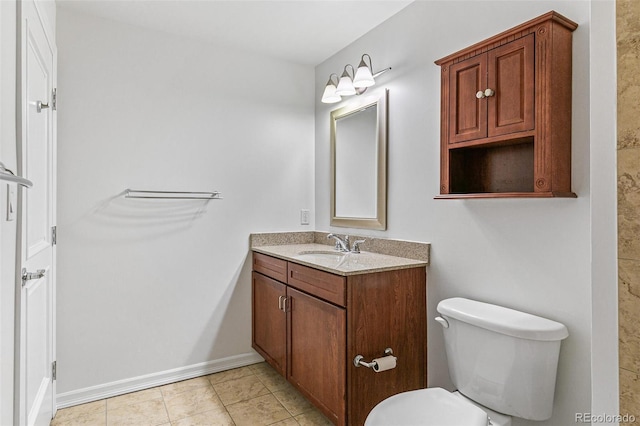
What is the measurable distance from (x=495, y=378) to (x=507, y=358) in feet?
0.35

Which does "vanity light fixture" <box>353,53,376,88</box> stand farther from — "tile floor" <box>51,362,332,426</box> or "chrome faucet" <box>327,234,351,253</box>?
"tile floor" <box>51,362,332,426</box>

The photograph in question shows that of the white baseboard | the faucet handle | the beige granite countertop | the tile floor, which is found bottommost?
the tile floor

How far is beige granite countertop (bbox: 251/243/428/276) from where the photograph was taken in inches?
69.7

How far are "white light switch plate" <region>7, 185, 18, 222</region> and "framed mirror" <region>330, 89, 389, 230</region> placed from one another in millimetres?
1762

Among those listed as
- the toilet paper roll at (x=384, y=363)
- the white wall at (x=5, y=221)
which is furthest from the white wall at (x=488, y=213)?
the white wall at (x=5, y=221)

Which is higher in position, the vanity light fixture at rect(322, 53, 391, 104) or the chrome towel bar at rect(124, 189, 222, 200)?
the vanity light fixture at rect(322, 53, 391, 104)

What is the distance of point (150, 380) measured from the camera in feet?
7.80

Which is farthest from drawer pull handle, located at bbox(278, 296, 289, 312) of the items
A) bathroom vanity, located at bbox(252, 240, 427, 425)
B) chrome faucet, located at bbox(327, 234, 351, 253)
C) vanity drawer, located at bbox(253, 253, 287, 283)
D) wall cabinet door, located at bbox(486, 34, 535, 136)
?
wall cabinet door, located at bbox(486, 34, 535, 136)

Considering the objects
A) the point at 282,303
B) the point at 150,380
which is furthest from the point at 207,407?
the point at 282,303

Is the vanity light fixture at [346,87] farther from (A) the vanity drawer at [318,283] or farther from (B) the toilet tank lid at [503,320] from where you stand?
(B) the toilet tank lid at [503,320]

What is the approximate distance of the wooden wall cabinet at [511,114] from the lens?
4.35 feet

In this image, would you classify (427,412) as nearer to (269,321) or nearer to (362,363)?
(362,363)

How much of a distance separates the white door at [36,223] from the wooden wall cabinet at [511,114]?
1691 millimetres

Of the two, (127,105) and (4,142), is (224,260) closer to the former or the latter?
(127,105)
